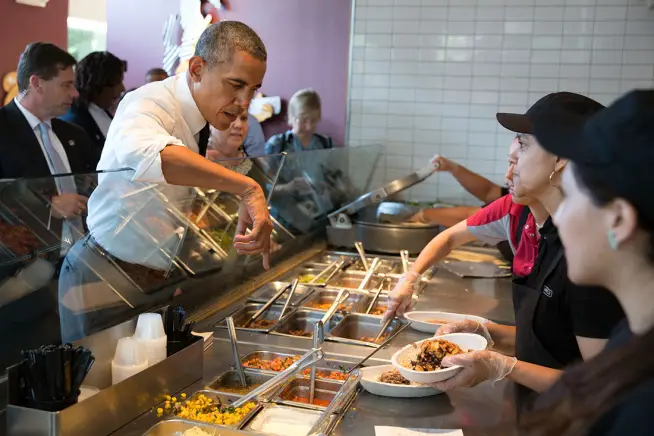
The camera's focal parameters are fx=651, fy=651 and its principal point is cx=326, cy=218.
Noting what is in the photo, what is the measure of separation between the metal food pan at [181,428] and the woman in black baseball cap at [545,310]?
58 cm

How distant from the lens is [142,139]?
1.84 m

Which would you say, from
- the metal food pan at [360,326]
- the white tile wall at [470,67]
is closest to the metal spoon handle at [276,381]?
the metal food pan at [360,326]

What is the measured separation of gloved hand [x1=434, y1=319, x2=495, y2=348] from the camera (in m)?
2.23

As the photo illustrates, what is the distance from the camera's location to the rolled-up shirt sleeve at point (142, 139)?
1.80 metres

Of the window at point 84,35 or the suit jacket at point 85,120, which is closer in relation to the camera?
the suit jacket at point 85,120

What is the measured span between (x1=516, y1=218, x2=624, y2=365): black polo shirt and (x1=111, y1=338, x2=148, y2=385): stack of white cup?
1146mm

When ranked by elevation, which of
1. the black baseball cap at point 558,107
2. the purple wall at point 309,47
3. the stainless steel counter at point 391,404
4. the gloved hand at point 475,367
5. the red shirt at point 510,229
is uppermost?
the purple wall at point 309,47

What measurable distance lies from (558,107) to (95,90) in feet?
11.8

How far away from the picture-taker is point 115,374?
168 cm

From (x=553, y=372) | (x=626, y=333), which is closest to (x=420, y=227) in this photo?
(x=553, y=372)

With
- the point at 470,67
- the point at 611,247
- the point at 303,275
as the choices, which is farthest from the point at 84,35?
the point at 611,247

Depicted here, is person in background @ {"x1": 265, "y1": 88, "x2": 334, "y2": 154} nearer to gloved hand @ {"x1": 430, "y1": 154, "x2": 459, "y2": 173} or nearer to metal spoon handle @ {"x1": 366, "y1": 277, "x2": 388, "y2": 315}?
gloved hand @ {"x1": 430, "y1": 154, "x2": 459, "y2": 173}

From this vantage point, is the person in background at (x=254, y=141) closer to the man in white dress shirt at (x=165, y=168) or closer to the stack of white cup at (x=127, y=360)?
the man in white dress shirt at (x=165, y=168)

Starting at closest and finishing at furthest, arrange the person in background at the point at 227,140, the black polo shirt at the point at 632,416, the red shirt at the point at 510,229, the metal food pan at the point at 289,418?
the black polo shirt at the point at 632,416 → the metal food pan at the point at 289,418 → the red shirt at the point at 510,229 → the person in background at the point at 227,140
